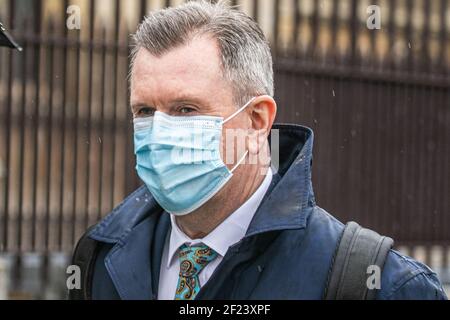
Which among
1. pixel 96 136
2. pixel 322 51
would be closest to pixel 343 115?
pixel 322 51

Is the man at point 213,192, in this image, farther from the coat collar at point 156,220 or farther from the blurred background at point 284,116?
the blurred background at point 284,116

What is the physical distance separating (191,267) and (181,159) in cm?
37

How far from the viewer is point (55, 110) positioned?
6.18 meters

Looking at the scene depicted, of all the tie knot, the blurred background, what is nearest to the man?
the tie knot

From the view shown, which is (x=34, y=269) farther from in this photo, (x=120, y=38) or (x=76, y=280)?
(x=76, y=280)

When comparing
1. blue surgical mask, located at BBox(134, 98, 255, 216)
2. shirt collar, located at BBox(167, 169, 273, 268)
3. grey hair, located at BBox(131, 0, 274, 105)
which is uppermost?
grey hair, located at BBox(131, 0, 274, 105)

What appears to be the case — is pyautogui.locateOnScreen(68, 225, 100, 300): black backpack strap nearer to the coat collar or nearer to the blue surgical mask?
the coat collar

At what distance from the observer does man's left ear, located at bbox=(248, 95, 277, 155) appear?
8.13 feet

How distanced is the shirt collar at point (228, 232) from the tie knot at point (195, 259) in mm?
16

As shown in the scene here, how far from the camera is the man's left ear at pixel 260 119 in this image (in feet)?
8.13

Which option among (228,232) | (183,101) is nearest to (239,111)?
(183,101)

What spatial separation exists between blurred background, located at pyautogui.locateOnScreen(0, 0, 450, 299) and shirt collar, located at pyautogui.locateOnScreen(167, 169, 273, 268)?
153 inches

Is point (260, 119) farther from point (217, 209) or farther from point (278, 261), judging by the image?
point (278, 261)

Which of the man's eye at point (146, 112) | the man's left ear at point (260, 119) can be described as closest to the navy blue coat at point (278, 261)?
the man's left ear at point (260, 119)
